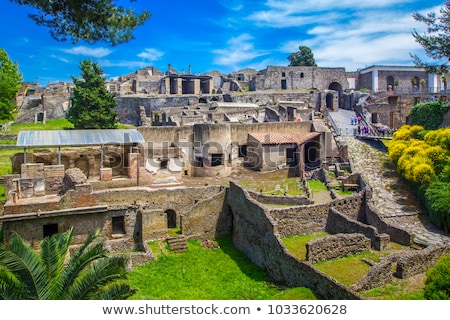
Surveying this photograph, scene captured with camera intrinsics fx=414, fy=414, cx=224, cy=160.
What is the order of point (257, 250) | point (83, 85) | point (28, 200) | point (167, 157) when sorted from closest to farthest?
point (257, 250) → point (28, 200) → point (167, 157) → point (83, 85)

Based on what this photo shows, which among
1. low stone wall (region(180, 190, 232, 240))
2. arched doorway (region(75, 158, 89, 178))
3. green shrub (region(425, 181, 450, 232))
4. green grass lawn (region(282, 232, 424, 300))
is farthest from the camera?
arched doorway (region(75, 158, 89, 178))

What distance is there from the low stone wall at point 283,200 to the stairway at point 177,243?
3889mm

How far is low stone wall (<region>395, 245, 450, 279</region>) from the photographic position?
12562mm

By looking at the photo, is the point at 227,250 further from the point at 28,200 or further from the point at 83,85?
the point at 83,85

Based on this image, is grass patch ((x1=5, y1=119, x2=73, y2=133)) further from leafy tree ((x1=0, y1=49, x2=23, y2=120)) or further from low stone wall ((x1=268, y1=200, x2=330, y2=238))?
low stone wall ((x1=268, y1=200, x2=330, y2=238))

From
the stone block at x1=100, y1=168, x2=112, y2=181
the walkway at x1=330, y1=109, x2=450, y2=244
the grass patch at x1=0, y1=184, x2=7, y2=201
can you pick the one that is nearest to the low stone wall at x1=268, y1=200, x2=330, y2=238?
the walkway at x1=330, y1=109, x2=450, y2=244

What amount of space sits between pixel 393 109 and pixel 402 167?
17433 mm

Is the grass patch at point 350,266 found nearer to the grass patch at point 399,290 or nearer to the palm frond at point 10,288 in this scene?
the grass patch at point 399,290

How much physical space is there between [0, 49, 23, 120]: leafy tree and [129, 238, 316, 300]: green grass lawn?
29.5 metres

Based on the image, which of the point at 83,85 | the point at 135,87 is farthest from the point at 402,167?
the point at 135,87

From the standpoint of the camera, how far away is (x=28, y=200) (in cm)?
1878

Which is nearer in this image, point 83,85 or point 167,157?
point 167,157

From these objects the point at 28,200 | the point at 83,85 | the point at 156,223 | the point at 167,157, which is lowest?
the point at 156,223

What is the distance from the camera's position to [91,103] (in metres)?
33.7
